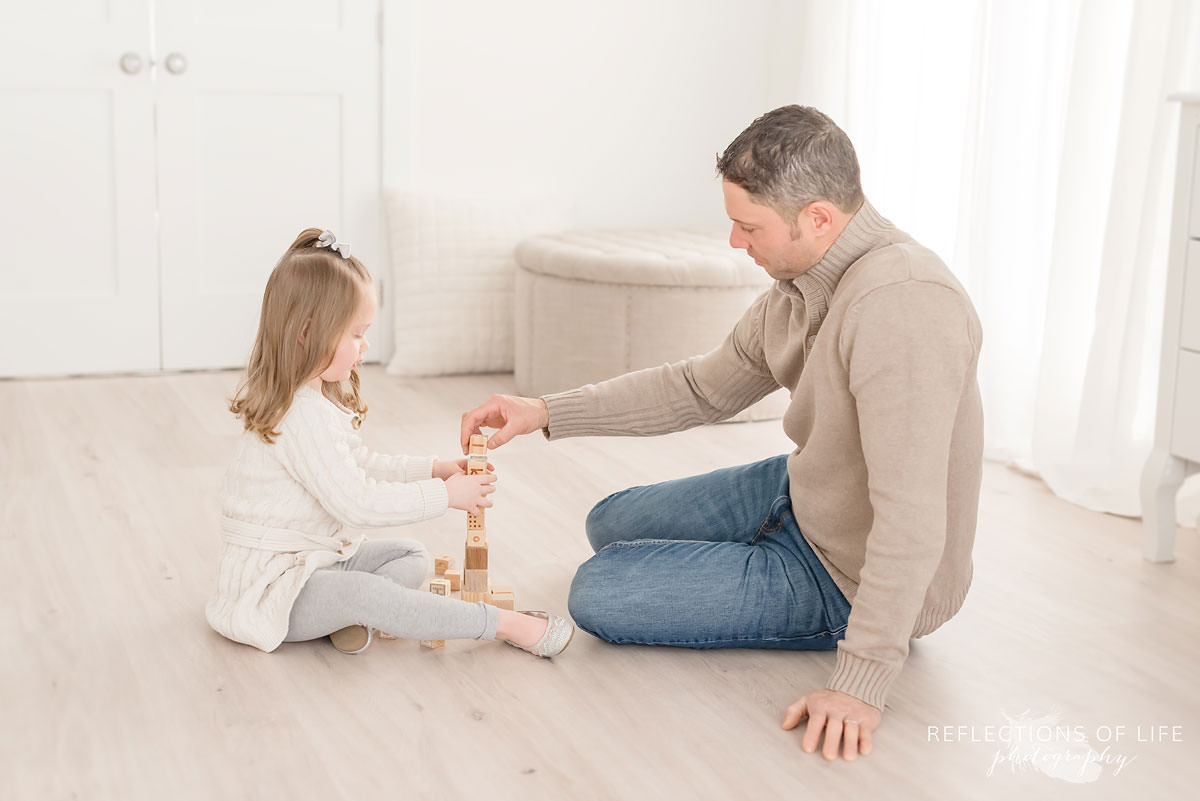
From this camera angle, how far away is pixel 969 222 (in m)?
3.15

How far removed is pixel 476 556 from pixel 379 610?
0.19 meters

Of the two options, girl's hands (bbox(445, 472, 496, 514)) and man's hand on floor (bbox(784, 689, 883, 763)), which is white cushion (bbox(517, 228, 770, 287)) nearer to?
girl's hands (bbox(445, 472, 496, 514))

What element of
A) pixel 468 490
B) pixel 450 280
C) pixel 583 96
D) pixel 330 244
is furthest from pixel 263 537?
pixel 583 96

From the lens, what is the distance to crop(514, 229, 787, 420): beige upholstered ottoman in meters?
3.23

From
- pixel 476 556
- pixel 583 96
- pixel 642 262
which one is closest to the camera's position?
pixel 476 556

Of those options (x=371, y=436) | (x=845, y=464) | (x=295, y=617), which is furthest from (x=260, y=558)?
(x=371, y=436)

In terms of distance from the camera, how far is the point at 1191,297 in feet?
Answer: 7.37

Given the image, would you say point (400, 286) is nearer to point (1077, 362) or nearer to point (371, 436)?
point (371, 436)

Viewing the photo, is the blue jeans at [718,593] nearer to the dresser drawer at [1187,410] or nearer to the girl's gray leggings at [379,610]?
the girl's gray leggings at [379,610]

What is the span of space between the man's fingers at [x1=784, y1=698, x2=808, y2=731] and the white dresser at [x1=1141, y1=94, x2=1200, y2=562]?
102 cm

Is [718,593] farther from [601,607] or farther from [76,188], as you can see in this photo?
[76,188]

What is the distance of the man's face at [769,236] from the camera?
1682 mm

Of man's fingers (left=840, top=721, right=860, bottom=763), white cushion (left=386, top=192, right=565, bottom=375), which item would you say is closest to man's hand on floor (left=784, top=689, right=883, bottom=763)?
man's fingers (left=840, top=721, right=860, bottom=763)

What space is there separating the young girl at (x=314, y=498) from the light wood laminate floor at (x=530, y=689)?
0.17 feet
